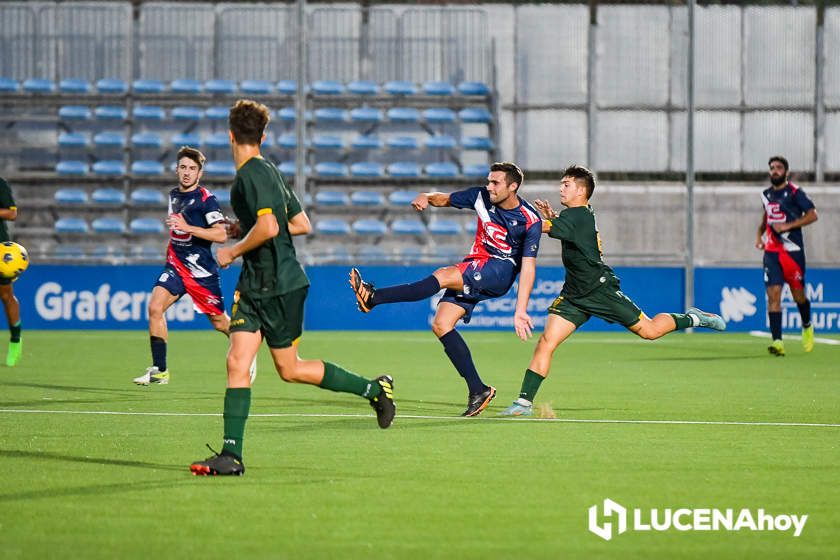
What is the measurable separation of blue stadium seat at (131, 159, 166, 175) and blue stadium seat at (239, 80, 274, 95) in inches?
95.4

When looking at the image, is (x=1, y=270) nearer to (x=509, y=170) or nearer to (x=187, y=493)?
(x=509, y=170)

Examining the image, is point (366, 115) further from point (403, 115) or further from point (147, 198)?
point (147, 198)

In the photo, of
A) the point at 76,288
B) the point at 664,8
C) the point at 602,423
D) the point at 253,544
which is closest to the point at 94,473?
the point at 253,544

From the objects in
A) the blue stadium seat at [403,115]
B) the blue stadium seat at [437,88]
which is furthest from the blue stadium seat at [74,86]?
the blue stadium seat at [437,88]

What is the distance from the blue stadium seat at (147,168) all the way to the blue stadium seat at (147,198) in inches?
16.1

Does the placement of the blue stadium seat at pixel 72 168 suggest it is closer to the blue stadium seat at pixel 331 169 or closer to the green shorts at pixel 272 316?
the blue stadium seat at pixel 331 169

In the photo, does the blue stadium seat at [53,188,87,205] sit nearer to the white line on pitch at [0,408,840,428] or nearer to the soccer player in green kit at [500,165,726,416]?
the white line on pitch at [0,408,840,428]

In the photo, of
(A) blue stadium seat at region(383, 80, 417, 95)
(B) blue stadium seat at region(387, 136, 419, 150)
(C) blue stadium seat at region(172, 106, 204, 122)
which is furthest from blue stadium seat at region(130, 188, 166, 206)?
(A) blue stadium seat at region(383, 80, 417, 95)

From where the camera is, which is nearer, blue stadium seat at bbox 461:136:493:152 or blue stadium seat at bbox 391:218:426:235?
blue stadium seat at bbox 391:218:426:235

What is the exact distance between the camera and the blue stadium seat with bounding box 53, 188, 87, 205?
89.7ft

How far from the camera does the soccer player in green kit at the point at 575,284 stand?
1036 centimetres

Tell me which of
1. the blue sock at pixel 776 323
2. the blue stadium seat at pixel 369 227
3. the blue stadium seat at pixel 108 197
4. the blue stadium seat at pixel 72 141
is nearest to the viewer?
the blue sock at pixel 776 323

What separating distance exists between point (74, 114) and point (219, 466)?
2233cm

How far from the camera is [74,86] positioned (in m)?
28.4
